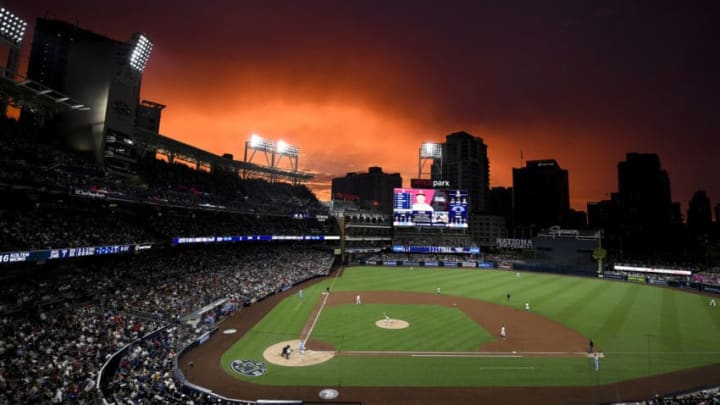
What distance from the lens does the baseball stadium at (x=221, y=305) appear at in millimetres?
18562

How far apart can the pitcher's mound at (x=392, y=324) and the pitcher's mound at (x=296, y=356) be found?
23.6 ft

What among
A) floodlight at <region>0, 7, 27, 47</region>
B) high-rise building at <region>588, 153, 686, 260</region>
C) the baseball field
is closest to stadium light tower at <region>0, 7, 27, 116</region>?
floodlight at <region>0, 7, 27, 47</region>

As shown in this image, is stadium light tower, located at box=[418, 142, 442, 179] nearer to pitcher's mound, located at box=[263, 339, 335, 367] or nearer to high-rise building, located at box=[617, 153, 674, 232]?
pitcher's mound, located at box=[263, 339, 335, 367]

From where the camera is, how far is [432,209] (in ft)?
252

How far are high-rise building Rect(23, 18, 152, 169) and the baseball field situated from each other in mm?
22193

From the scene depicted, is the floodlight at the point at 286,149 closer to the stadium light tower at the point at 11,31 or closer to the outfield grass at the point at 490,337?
the outfield grass at the point at 490,337

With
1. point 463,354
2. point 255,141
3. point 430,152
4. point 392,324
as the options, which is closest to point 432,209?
point 430,152

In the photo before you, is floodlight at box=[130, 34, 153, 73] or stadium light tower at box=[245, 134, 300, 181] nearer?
floodlight at box=[130, 34, 153, 73]

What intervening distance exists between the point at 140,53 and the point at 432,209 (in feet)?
190

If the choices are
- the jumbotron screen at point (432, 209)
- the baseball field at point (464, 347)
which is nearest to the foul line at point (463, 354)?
the baseball field at point (464, 347)

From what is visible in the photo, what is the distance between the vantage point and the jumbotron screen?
76688mm

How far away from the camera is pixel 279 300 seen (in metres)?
38.7

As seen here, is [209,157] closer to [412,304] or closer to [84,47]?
[84,47]

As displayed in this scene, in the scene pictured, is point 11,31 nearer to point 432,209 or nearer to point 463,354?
point 463,354
